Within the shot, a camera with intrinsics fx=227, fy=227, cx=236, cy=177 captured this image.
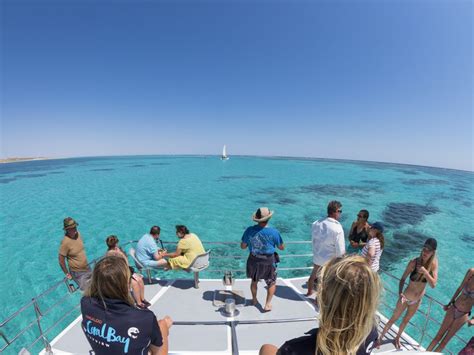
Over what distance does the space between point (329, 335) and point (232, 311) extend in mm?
3549

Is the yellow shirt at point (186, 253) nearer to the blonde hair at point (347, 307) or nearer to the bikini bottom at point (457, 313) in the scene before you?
the blonde hair at point (347, 307)

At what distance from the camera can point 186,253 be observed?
4922 millimetres

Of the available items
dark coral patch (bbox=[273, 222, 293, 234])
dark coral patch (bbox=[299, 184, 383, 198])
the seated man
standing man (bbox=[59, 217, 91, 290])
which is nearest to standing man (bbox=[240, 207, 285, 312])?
the seated man

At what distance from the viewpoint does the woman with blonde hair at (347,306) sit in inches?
43.6

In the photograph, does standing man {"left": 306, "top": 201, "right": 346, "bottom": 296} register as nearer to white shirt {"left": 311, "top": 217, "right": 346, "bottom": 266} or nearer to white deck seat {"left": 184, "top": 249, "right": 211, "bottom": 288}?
white shirt {"left": 311, "top": 217, "right": 346, "bottom": 266}

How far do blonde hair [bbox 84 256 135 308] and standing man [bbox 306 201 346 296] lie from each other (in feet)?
11.1

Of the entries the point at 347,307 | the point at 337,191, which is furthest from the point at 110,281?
the point at 337,191

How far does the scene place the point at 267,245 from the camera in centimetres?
386

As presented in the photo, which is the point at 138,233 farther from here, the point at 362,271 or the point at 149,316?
the point at 362,271

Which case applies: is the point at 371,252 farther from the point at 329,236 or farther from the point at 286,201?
the point at 286,201

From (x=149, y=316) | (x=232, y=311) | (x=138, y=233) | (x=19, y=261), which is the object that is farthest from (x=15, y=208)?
(x=149, y=316)

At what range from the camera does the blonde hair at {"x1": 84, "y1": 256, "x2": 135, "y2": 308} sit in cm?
170

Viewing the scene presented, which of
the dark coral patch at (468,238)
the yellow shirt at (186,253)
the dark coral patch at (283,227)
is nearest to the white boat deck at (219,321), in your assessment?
the yellow shirt at (186,253)

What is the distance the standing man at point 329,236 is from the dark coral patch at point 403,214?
1364 cm
